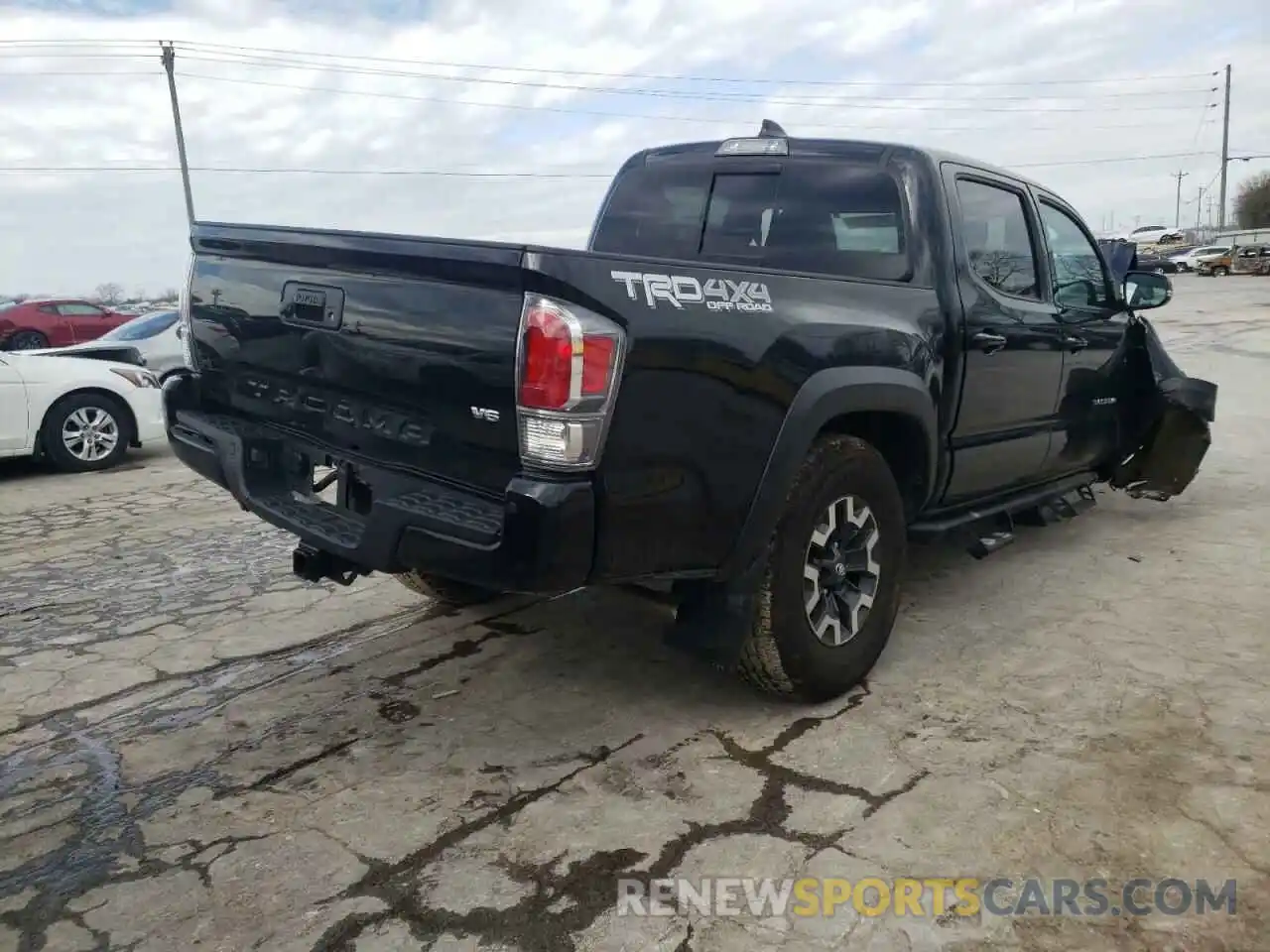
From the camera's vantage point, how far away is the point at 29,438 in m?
8.20

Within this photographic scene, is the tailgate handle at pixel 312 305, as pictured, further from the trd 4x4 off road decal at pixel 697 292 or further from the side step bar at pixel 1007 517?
the side step bar at pixel 1007 517

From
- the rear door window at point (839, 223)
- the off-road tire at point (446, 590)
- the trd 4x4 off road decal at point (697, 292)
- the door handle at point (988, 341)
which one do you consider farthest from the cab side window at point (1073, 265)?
the off-road tire at point (446, 590)

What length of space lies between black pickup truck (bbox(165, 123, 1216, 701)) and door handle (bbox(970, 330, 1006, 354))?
1 cm

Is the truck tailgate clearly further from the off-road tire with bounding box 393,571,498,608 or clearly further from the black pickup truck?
the off-road tire with bounding box 393,571,498,608

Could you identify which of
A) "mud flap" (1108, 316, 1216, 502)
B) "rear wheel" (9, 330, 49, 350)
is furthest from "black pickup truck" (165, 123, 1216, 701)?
"rear wheel" (9, 330, 49, 350)

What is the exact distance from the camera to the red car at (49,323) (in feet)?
67.3

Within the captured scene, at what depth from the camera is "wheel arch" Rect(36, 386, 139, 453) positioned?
827cm

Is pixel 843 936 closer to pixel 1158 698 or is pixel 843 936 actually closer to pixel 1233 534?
pixel 1158 698

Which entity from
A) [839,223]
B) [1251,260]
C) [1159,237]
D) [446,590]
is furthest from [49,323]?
[1159,237]

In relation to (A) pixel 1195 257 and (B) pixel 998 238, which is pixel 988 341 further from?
(A) pixel 1195 257

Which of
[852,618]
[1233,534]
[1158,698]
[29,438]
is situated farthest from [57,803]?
[29,438]

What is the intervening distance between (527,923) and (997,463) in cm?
291

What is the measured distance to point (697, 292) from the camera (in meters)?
2.81

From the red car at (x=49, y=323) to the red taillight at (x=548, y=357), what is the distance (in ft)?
69.4
